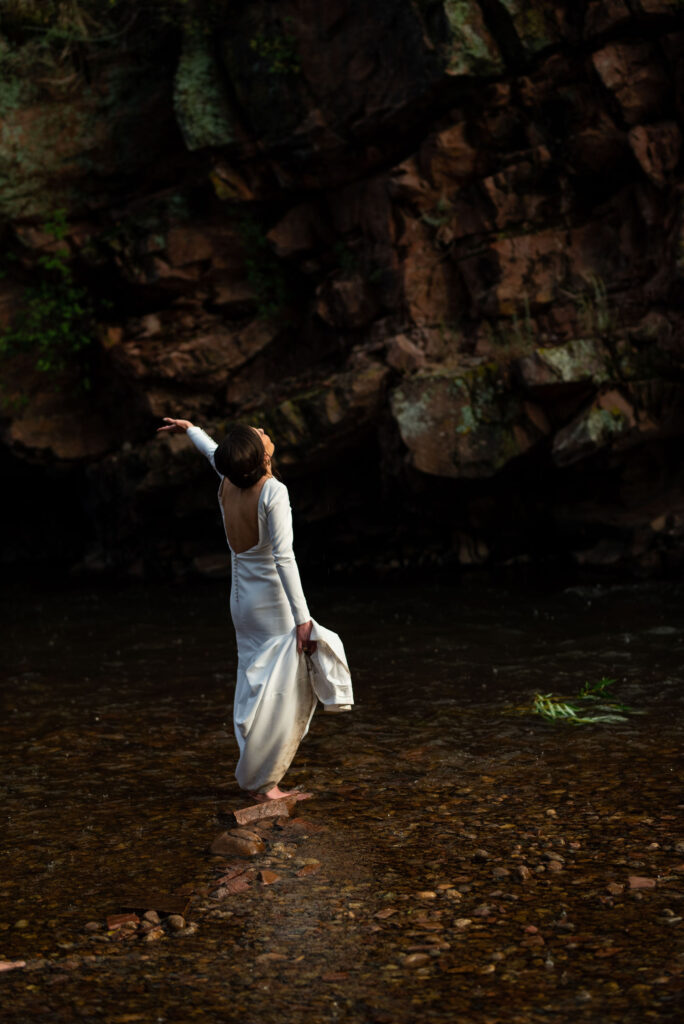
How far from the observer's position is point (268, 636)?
597 centimetres

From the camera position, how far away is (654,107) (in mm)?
13266

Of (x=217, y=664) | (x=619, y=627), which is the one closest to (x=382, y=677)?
(x=217, y=664)

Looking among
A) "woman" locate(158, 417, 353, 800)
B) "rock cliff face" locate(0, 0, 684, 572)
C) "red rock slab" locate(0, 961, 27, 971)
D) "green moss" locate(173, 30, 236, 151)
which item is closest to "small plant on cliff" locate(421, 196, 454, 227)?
"rock cliff face" locate(0, 0, 684, 572)

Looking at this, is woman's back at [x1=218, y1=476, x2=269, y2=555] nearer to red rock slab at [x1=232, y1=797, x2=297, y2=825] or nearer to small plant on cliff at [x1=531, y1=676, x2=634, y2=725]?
red rock slab at [x1=232, y1=797, x2=297, y2=825]

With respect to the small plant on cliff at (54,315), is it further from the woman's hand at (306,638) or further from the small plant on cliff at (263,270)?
the woman's hand at (306,638)

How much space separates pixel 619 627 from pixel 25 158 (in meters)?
13.3

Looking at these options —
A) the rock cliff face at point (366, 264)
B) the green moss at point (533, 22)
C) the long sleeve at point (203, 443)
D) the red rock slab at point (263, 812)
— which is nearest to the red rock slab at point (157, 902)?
the red rock slab at point (263, 812)

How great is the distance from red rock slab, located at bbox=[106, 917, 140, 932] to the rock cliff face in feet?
32.8

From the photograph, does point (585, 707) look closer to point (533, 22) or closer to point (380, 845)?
point (380, 845)

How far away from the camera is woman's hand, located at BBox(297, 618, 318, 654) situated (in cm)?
568

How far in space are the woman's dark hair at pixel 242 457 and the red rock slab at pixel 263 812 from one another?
1.83 m

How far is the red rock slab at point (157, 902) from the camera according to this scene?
14.3 feet

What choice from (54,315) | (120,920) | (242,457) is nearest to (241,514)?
(242,457)

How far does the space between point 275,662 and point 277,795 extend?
0.78 meters
